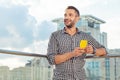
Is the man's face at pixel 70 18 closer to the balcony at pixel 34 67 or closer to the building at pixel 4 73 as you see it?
the balcony at pixel 34 67

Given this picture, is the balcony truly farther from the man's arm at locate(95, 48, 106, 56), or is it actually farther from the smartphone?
the smartphone

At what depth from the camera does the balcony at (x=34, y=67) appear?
360cm

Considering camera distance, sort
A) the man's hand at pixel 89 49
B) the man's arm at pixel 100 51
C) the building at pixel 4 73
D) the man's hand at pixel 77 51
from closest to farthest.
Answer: the man's hand at pixel 77 51
the man's hand at pixel 89 49
the man's arm at pixel 100 51
the building at pixel 4 73

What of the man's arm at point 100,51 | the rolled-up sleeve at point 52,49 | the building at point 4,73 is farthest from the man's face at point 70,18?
the building at point 4,73

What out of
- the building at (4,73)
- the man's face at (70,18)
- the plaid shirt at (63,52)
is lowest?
the building at (4,73)

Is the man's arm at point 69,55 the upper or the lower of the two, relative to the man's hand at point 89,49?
lower

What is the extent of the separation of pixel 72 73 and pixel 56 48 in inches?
9.1

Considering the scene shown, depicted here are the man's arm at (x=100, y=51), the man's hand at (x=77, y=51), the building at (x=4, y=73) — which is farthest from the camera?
the building at (x=4, y=73)

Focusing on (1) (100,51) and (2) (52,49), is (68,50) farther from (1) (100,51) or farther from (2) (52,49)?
(1) (100,51)

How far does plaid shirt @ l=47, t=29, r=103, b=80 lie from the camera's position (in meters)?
3.07

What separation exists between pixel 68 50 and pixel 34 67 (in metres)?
0.75

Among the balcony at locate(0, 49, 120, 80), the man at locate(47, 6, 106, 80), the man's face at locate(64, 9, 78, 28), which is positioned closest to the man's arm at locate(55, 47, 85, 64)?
the man at locate(47, 6, 106, 80)

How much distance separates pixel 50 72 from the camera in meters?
3.69

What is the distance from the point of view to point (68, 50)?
3.12 m
